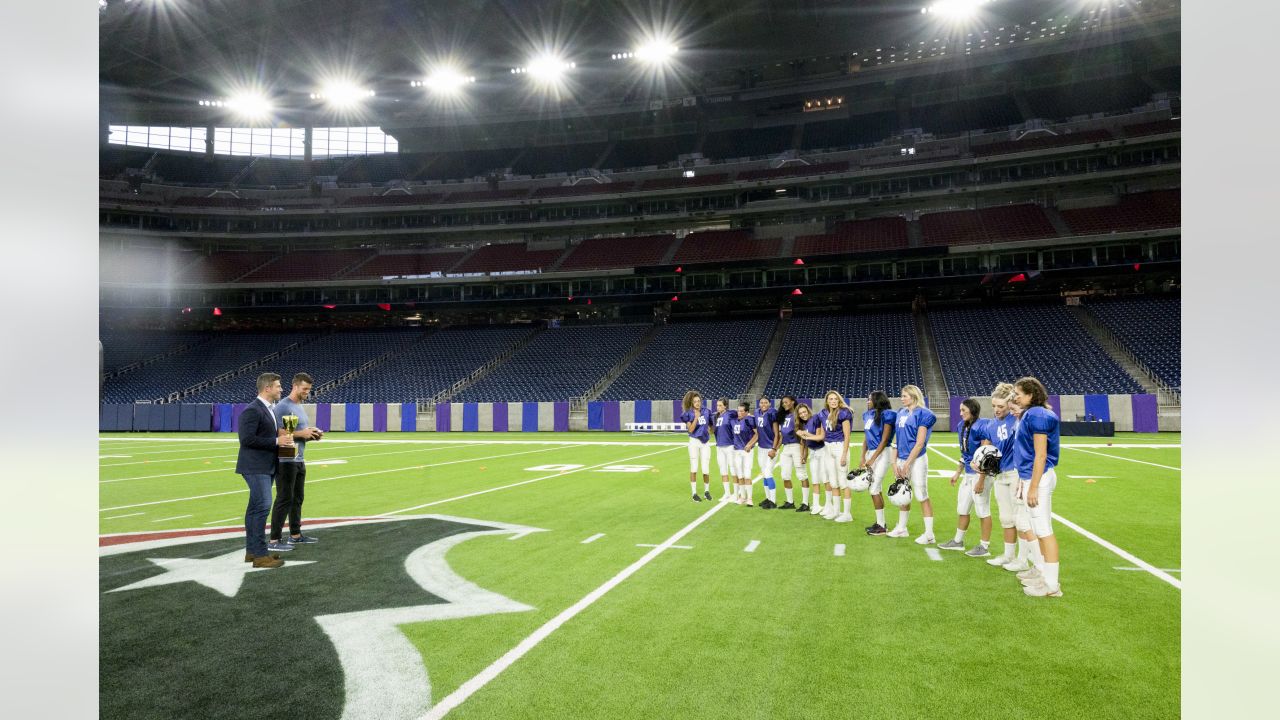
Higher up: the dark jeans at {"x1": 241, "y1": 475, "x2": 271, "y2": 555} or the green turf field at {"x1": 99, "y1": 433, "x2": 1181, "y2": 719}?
the dark jeans at {"x1": 241, "y1": 475, "x2": 271, "y2": 555}

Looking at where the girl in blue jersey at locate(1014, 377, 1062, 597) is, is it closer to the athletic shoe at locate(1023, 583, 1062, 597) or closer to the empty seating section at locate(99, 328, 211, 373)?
the athletic shoe at locate(1023, 583, 1062, 597)

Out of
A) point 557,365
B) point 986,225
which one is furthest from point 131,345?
point 986,225

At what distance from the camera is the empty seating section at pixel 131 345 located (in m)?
46.3

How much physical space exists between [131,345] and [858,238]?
51.7 meters

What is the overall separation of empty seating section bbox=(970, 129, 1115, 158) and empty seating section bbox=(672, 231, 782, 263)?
1463 centimetres

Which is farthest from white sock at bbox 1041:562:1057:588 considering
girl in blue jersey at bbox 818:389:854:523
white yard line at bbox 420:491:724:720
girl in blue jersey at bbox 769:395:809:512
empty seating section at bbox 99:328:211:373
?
empty seating section at bbox 99:328:211:373

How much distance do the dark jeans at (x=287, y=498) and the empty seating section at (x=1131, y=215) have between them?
4331 centimetres

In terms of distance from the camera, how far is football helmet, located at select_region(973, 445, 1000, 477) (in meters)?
7.24

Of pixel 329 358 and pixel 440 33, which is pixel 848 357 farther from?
pixel 329 358

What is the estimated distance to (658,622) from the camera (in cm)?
545

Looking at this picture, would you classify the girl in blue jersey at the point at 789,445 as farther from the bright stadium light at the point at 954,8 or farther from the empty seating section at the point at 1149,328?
the bright stadium light at the point at 954,8
